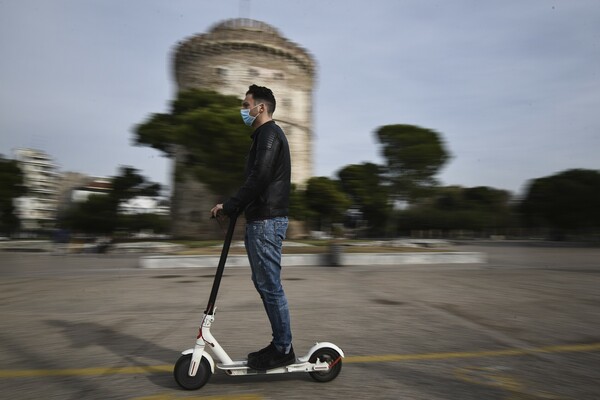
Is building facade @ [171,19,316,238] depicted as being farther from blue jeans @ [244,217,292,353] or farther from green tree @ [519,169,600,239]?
blue jeans @ [244,217,292,353]

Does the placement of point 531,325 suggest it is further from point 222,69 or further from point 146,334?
point 222,69

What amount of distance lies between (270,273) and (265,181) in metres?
0.60

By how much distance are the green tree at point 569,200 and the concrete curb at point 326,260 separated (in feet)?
84.7

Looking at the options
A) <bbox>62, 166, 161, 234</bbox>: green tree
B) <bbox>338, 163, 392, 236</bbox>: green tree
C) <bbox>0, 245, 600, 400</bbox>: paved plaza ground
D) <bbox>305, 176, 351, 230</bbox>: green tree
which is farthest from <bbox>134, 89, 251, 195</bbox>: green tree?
<bbox>338, 163, 392, 236</bbox>: green tree

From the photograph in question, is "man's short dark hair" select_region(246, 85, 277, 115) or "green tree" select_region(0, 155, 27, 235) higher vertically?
"green tree" select_region(0, 155, 27, 235)

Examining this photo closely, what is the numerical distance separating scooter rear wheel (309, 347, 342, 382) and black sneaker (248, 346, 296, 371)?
150mm

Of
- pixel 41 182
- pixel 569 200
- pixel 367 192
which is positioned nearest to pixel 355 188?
pixel 367 192

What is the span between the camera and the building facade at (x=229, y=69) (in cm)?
3891

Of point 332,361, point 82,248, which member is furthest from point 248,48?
point 332,361

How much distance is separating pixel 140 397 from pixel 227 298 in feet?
12.5

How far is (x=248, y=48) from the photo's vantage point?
39.4 meters

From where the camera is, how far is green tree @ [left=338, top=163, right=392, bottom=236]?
50.6m

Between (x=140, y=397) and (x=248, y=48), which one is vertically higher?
(x=248, y=48)

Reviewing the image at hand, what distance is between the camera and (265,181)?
9.09 ft
